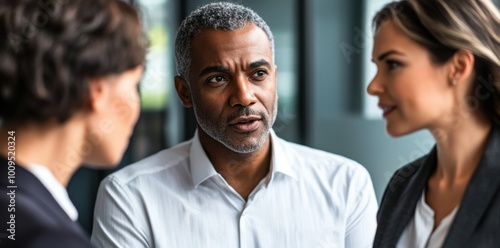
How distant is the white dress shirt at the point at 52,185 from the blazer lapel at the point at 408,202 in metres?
0.76

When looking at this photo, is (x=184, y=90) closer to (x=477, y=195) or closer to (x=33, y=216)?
(x=477, y=195)

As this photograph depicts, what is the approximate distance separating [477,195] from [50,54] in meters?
0.90

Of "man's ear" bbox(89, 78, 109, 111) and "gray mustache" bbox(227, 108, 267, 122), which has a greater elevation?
"man's ear" bbox(89, 78, 109, 111)

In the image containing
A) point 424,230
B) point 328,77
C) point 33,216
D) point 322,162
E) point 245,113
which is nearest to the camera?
point 33,216

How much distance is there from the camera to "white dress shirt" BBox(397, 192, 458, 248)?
56.2 inches

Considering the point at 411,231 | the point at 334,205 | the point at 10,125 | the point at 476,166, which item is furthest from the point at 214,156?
the point at 10,125

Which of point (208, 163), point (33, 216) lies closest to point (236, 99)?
point (208, 163)

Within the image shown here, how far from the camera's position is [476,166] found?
141cm

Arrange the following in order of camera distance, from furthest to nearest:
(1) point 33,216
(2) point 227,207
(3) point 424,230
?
1. (2) point 227,207
2. (3) point 424,230
3. (1) point 33,216

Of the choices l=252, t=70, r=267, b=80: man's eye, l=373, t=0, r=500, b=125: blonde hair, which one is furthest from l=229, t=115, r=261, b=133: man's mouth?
l=373, t=0, r=500, b=125: blonde hair

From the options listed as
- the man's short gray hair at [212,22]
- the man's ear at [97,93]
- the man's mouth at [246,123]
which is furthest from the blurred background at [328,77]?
the man's ear at [97,93]

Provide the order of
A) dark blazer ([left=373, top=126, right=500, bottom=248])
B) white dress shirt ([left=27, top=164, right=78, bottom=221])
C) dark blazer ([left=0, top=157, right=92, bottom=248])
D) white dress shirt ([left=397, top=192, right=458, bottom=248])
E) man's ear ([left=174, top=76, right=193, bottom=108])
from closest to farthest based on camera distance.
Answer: dark blazer ([left=0, top=157, right=92, bottom=248]) → white dress shirt ([left=27, top=164, right=78, bottom=221]) → dark blazer ([left=373, top=126, right=500, bottom=248]) → white dress shirt ([left=397, top=192, right=458, bottom=248]) → man's ear ([left=174, top=76, right=193, bottom=108])

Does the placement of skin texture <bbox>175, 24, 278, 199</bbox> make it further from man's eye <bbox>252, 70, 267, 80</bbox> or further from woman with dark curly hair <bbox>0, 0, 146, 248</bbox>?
woman with dark curly hair <bbox>0, 0, 146, 248</bbox>

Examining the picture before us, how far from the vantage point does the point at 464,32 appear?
4.52 ft
